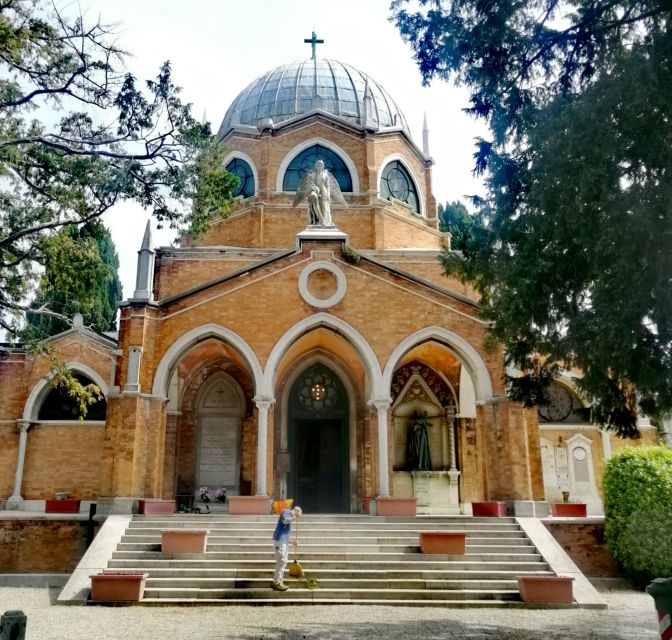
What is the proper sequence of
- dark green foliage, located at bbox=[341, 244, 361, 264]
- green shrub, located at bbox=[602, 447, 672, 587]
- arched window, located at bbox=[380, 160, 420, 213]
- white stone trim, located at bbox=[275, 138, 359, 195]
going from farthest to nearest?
arched window, located at bbox=[380, 160, 420, 213], white stone trim, located at bbox=[275, 138, 359, 195], dark green foliage, located at bbox=[341, 244, 361, 264], green shrub, located at bbox=[602, 447, 672, 587]

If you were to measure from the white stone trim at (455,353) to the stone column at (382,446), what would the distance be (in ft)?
1.27

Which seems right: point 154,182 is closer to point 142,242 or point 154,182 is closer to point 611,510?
point 142,242

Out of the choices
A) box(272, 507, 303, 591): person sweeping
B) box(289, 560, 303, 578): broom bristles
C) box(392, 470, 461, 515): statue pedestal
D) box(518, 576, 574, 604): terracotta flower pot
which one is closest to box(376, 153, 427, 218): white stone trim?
box(392, 470, 461, 515): statue pedestal

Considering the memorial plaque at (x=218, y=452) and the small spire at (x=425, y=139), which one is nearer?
the memorial plaque at (x=218, y=452)

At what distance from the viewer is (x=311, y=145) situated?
2314 cm

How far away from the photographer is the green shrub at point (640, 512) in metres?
12.0

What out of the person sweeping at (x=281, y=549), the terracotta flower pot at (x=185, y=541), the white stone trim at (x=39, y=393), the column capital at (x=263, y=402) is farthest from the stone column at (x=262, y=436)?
the white stone trim at (x=39, y=393)

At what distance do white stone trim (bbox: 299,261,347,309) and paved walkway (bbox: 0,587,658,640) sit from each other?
7.65 metres

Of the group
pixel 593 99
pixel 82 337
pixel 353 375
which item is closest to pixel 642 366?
pixel 593 99

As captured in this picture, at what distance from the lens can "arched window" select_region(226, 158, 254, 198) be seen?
22969 mm

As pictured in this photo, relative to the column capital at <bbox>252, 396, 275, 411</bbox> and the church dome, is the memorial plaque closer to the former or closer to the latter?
the column capital at <bbox>252, 396, 275, 411</bbox>

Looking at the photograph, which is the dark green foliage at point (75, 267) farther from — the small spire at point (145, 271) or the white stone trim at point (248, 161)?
the white stone trim at point (248, 161)

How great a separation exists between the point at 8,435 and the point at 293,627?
48.7ft

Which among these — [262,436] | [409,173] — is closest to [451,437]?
[262,436]
